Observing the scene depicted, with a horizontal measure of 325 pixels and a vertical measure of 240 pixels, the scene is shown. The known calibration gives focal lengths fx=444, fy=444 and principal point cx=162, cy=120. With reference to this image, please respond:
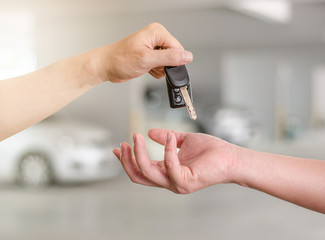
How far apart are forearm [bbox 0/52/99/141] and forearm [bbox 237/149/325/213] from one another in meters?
0.63

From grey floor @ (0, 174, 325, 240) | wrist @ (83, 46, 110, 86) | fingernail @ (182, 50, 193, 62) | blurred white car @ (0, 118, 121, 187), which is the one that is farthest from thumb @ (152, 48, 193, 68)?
blurred white car @ (0, 118, 121, 187)

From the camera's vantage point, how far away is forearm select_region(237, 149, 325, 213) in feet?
4.76

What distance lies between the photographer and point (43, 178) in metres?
6.25

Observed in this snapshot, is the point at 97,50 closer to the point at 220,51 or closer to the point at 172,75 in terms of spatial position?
the point at 172,75

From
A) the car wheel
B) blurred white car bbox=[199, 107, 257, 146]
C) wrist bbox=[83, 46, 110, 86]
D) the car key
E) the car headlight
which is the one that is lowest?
blurred white car bbox=[199, 107, 257, 146]

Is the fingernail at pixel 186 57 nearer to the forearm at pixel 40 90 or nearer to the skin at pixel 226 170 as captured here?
the skin at pixel 226 170

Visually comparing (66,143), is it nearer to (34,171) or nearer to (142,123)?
(34,171)

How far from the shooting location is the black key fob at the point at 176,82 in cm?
146

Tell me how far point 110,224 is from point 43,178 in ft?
7.23

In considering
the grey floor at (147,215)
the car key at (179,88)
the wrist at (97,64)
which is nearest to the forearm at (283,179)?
the car key at (179,88)

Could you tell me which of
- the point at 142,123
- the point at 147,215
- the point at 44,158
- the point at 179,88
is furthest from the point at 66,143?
the point at 179,88

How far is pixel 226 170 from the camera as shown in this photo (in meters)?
1.40

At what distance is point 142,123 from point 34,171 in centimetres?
301

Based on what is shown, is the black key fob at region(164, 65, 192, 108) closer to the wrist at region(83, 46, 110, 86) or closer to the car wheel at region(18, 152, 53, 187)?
the wrist at region(83, 46, 110, 86)
